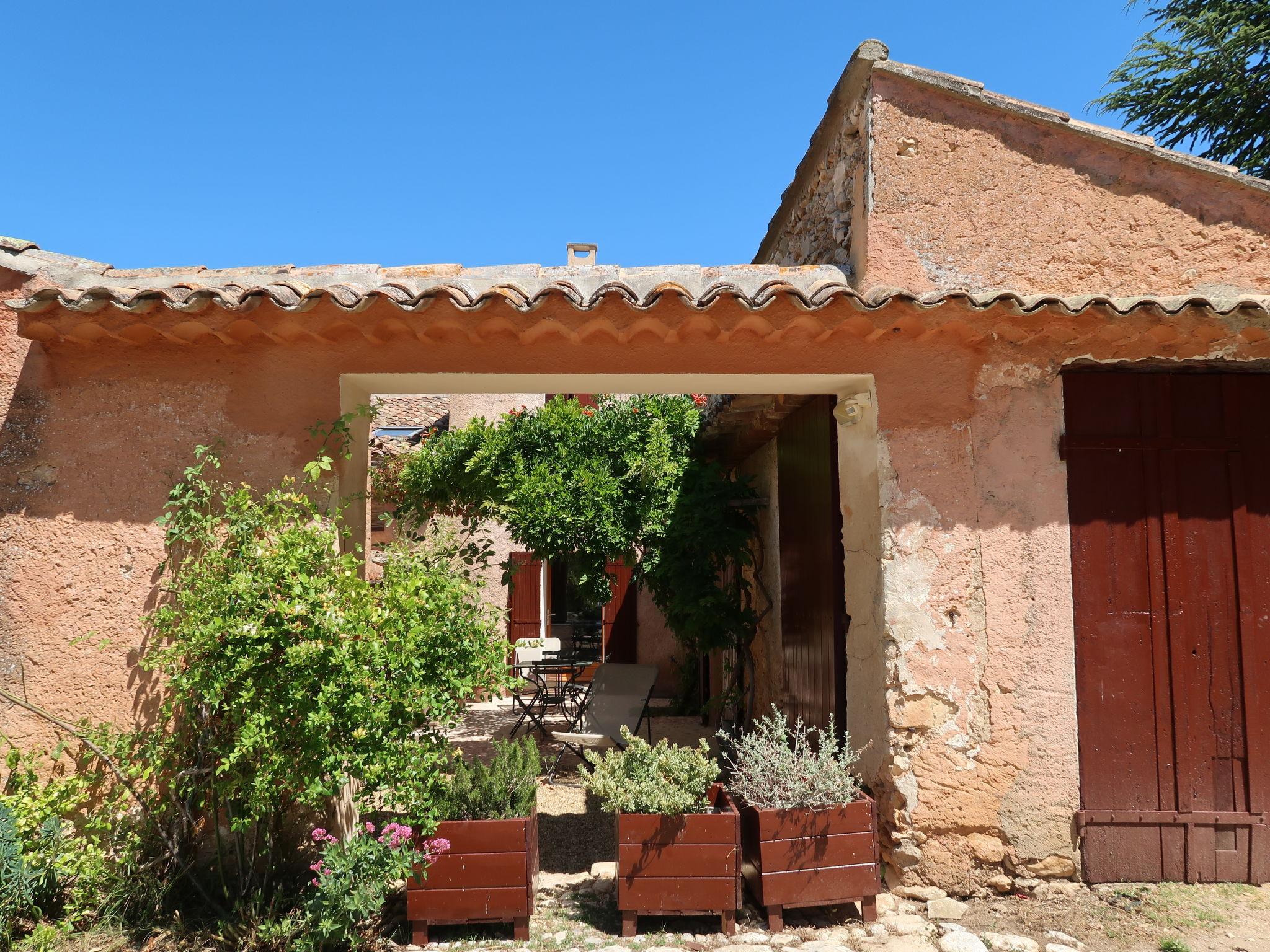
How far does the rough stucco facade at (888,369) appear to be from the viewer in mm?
3451

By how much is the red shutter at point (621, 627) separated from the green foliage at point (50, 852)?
26.5 ft

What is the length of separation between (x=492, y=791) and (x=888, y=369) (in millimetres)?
2531

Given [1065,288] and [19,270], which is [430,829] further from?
[1065,288]

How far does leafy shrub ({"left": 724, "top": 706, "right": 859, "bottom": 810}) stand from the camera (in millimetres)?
3484

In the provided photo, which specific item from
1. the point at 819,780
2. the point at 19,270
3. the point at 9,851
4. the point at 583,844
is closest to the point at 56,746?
the point at 9,851

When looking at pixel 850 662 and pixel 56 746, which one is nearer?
pixel 56 746

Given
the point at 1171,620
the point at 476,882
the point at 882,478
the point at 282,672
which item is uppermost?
the point at 882,478

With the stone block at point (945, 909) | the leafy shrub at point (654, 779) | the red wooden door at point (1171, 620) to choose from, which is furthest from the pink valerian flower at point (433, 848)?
the red wooden door at point (1171, 620)

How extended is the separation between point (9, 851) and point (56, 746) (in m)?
0.49

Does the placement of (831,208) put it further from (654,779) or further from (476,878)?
(476,878)

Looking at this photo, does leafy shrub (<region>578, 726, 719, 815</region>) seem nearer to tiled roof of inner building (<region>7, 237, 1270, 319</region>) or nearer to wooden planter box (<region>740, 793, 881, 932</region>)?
wooden planter box (<region>740, 793, 881, 932</region>)

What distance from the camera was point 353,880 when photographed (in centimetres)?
308

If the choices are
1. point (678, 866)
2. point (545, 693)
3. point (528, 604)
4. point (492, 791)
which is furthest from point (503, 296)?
point (528, 604)

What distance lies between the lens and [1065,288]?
389cm
